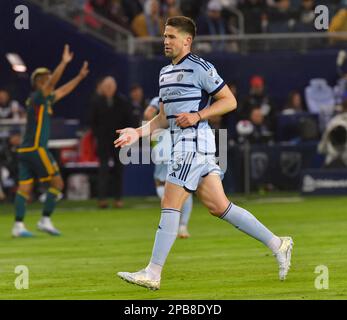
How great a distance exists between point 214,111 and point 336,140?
17029 millimetres

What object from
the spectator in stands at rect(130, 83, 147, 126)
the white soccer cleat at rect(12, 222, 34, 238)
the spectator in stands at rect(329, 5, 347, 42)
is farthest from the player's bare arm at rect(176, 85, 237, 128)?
the spectator in stands at rect(329, 5, 347, 42)

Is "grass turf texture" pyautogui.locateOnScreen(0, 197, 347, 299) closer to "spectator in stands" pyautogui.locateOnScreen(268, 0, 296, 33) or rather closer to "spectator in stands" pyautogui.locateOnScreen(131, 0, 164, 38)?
"spectator in stands" pyautogui.locateOnScreen(131, 0, 164, 38)

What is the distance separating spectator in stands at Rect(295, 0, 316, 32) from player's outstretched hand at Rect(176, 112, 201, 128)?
66.4 ft

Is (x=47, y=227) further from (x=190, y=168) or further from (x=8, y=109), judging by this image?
(x=8, y=109)

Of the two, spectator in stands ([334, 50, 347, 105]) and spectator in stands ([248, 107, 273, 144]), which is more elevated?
spectator in stands ([334, 50, 347, 105])

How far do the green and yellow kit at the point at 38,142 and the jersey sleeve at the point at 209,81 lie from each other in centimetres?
783

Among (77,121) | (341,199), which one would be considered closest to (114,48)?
(77,121)

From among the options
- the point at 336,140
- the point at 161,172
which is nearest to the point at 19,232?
the point at 161,172

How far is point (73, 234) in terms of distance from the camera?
20.6 metres

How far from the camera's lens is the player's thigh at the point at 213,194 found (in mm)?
12922

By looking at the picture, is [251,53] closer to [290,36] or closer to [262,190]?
[290,36]

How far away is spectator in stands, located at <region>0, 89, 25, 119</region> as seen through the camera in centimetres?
2945

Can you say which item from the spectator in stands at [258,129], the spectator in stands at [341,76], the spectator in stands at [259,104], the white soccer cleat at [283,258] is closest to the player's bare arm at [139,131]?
the white soccer cleat at [283,258]

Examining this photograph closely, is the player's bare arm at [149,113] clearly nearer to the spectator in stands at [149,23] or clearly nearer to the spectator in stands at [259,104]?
the spectator in stands at [259,104]
